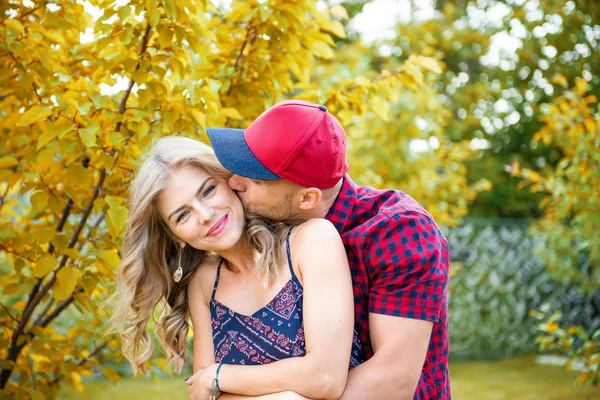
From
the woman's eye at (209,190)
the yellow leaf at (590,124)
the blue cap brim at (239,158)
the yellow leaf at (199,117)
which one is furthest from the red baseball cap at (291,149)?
the yellow leaf at (590,124)

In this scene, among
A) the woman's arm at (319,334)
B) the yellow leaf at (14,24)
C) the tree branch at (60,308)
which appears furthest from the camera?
the tree branch at (60,308)

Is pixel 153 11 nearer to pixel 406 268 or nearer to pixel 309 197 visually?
pixel 309 197

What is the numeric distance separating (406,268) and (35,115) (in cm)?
132

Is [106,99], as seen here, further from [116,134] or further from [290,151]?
[290,151]

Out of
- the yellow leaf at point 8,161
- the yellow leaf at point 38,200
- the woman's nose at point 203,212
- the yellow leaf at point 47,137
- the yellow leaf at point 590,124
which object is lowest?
the yellow leaf at point 590,124

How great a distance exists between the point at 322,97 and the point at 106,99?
3.11ft

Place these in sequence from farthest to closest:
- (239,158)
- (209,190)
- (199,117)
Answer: (199,117)
(209,190)
(239,158)

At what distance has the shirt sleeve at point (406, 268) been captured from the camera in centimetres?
183

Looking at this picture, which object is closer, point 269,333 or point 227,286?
point 269,333

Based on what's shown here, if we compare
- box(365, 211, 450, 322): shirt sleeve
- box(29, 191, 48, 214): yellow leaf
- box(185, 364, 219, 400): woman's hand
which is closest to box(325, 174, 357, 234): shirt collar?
box(365, 211, 450, 322): shirt sleeve

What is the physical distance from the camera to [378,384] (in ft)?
6.03

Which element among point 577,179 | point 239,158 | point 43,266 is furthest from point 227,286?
point 577,179

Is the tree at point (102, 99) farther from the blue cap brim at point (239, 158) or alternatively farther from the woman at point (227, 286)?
the blue cap brim at point (239, 158)

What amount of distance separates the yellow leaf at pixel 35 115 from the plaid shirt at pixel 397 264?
1002mm
